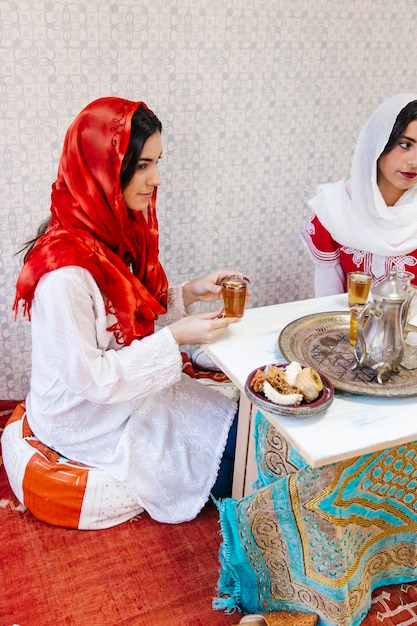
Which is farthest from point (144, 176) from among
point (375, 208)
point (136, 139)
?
point (375, 208)

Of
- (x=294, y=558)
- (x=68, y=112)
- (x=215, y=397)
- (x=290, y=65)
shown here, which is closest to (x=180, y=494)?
(x=215, y=397)

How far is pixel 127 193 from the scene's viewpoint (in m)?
1.69

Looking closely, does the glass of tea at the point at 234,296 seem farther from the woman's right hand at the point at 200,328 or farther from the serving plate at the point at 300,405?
the serving plate at the point at 300,405

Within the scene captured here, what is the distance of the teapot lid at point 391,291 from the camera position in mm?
1382

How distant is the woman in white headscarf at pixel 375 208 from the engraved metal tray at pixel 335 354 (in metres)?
0.57

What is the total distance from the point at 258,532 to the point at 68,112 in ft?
5.51

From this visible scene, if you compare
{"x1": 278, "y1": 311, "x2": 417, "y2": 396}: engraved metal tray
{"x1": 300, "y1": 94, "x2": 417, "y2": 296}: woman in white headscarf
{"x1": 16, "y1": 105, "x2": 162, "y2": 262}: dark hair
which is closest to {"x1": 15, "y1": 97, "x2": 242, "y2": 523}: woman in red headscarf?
{"x1": 16, "y1": 105, "x2": 162, "y2": 262}: dark hair

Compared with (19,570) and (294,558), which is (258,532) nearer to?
(294,558)

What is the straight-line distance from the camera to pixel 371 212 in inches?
87.0

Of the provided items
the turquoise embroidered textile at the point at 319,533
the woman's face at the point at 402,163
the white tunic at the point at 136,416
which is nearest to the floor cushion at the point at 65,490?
the white tunic at the point at 136,416

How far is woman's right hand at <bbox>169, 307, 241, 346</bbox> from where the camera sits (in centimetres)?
157

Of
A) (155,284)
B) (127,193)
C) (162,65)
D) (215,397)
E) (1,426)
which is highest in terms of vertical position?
(162,65)

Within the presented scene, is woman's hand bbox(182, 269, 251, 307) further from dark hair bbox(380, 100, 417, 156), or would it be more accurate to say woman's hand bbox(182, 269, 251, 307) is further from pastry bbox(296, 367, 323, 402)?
dark hair bbox(380, 100, 417, 156)

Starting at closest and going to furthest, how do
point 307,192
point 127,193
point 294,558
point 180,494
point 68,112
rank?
point 294,558 → point 127,193 → point 180,494 → point 68,112 → point 307,192
